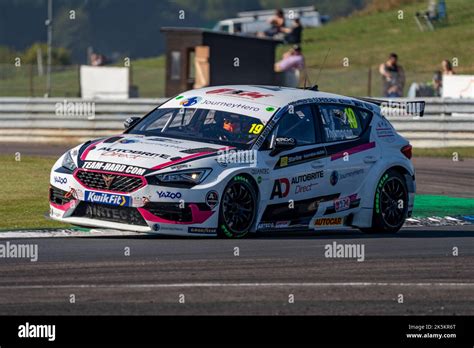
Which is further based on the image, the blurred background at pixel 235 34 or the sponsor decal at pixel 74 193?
the blurred background at pixel 235 34

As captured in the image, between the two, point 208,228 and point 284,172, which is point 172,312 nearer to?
point 208,228

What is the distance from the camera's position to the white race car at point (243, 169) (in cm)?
1117

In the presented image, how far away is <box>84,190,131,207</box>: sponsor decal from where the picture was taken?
11148 mm

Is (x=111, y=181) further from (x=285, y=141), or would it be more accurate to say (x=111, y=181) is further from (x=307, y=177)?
(x=307, y=177)

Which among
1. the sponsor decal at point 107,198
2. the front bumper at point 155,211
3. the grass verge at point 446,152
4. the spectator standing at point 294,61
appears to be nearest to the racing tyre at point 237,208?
the front bumper at point 155,211

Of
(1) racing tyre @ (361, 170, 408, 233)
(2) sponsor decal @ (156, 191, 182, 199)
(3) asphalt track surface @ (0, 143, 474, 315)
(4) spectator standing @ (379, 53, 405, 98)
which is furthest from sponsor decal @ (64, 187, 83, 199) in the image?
(4) spectator standing @ (379, 53, 405, 98)

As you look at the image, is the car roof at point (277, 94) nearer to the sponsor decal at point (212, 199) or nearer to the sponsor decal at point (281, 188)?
the sponsor decal at point (281, 188)

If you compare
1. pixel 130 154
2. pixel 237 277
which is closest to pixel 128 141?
pixel 130 154

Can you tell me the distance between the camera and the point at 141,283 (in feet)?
29.5

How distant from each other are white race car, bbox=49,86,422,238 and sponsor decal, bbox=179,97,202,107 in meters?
0.02

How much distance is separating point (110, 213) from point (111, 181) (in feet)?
0.96

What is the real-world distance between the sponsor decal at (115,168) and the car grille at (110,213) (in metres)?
0.33

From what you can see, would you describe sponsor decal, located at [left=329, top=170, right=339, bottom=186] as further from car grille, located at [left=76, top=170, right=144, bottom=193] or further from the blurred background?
car grille, located at [left=76, top=170, right=144, bottom=193]
